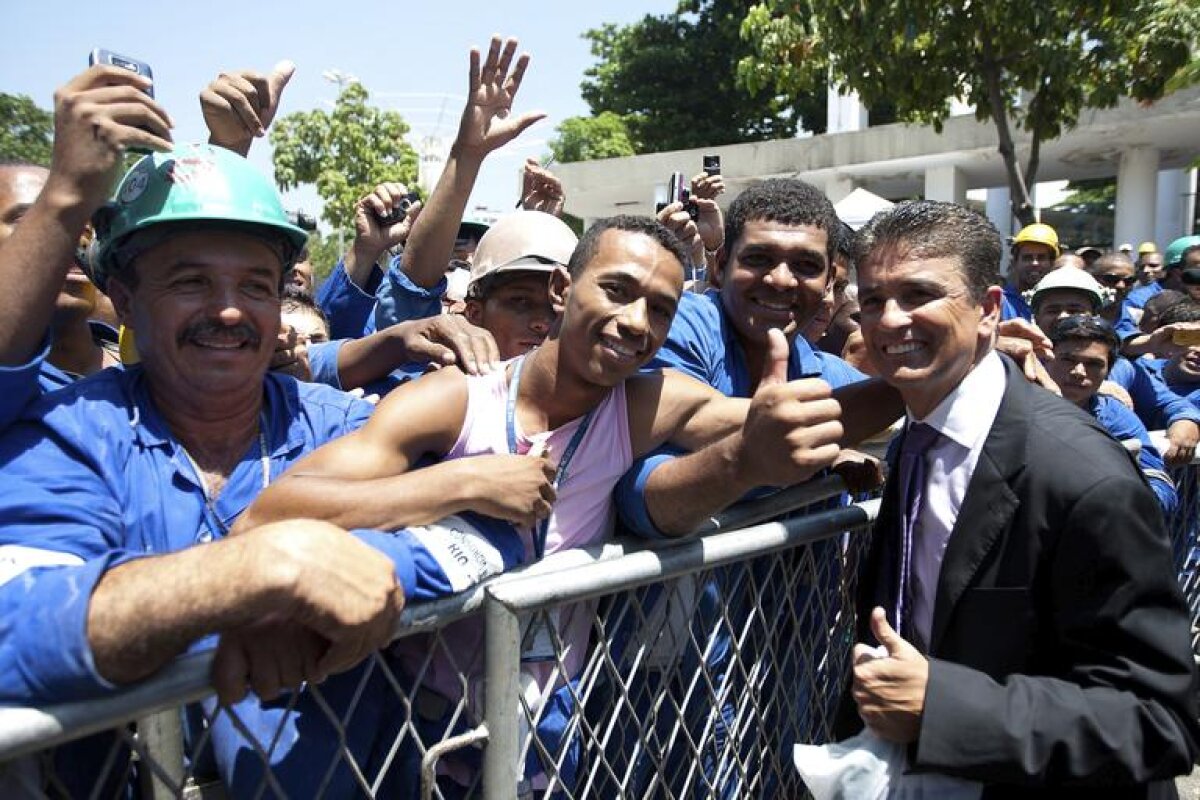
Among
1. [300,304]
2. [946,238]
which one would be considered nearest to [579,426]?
[946,238]

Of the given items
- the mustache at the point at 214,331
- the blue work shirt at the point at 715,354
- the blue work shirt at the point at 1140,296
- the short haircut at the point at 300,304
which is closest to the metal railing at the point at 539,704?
the blue work shirt at the point at 715,354

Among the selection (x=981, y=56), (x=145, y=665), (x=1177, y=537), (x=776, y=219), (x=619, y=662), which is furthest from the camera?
(x=981, y=56)

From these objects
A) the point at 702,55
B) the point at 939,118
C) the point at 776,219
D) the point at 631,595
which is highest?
the point at 702,55

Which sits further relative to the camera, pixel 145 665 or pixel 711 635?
pixel 711 635

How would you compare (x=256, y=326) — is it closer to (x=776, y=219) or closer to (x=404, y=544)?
(x=404, y=544)

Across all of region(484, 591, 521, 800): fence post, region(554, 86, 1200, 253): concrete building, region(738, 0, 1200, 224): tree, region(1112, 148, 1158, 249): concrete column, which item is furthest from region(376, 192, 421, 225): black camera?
region(1112, 148, 1158, 249): concrete column

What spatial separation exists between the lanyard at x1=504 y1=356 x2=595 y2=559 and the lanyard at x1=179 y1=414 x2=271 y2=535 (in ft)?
1.68

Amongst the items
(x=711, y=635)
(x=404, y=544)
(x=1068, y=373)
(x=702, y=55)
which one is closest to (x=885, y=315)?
(x=711, y=635)

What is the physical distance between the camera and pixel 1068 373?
381 cm

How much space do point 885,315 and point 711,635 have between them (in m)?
0.80

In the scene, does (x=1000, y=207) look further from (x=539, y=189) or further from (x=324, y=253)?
(x=324, y=253)

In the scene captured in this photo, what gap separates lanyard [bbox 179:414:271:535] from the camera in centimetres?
184

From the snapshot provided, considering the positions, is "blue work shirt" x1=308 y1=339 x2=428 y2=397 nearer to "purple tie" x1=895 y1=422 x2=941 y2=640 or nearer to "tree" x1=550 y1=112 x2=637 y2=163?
"purple tie" x1=895 y1=422 x2=941 y2=640

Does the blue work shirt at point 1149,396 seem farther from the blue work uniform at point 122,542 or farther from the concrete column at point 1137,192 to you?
the concrete column at point 1137,192
